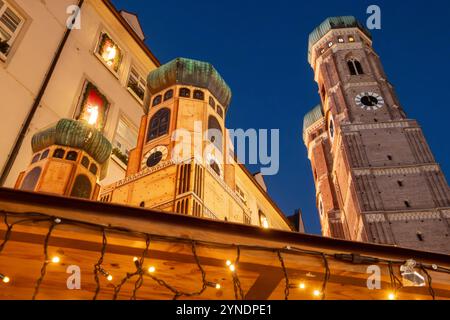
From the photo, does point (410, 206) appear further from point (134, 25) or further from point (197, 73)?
point (134, 25)

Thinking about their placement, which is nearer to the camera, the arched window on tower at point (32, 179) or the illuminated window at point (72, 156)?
the arched window on tower at point (32, 179)

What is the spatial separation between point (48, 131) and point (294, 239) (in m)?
16.1

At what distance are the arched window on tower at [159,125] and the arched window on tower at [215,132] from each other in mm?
1824

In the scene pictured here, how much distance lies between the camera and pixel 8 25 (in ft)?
65.1

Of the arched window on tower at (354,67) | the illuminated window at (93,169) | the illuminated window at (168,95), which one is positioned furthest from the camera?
the arched window on tower at (354,67)

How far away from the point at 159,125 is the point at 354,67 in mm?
34295

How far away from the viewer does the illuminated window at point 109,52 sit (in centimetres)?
2608

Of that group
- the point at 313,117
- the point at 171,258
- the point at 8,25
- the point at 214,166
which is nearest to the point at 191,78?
the point at 214,166

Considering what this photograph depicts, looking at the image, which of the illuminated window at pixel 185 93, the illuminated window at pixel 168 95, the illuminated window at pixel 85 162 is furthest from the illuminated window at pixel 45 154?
the illuminated window at pixel 185 93

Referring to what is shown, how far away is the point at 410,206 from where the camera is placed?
3472 centimetres

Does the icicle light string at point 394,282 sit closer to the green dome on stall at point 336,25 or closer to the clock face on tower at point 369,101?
the clock face on tower at point 369,101

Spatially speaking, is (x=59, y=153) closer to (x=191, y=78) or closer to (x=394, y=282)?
(x=191, y=78)

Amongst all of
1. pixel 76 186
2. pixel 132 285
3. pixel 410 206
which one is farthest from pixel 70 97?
pixel 410 206

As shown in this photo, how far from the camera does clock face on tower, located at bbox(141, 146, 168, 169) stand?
1792 cm
